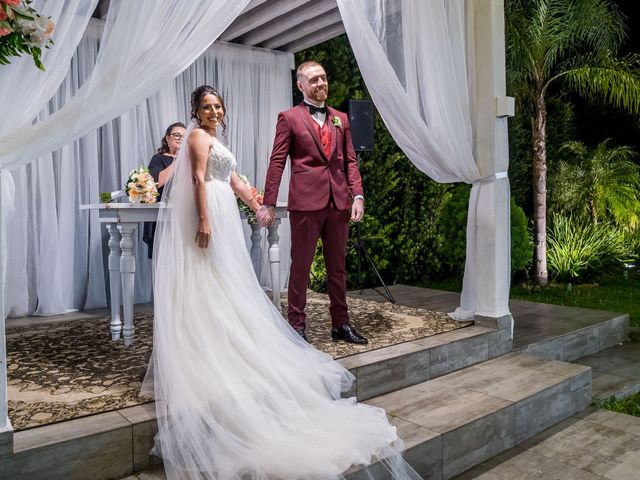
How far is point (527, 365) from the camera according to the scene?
3758mm

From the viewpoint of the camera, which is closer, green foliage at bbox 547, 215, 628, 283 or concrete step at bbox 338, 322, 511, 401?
concrete step at bbox 338, 322, 511, 401

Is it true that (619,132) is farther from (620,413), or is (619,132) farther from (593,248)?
(620,413)

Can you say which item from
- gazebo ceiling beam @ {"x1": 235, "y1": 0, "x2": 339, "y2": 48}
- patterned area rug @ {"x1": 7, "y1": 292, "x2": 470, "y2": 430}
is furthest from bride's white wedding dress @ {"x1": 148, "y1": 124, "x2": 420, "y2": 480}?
gazebo ceiling beam @ {"x1": 235, "y1": 0, "x2": 339, "y2": 48}

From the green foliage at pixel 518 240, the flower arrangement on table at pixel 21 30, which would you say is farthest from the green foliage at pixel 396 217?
the flower arrangement on table at pixel 21 30

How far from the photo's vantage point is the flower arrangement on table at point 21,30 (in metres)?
1.90

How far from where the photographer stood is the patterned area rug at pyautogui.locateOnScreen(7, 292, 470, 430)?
2.52 metres

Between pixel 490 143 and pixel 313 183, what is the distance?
4.87ft

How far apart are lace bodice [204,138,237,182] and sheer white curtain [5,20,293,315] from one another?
5.08ft

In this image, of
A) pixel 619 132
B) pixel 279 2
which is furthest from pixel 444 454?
pixel 619 132

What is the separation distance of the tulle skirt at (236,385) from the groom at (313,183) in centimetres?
44

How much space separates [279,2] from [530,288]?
514 cm

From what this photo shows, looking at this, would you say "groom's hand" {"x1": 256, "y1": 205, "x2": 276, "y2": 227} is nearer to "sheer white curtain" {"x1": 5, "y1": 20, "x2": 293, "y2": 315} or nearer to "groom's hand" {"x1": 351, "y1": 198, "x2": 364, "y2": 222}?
"groom's hand" {"x1": 351, "y1": 198, "x2": 364, "y2": 222}

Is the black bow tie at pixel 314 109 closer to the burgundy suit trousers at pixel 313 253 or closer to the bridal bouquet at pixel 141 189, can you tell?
the burgundy suit trousers at pixel 313 253

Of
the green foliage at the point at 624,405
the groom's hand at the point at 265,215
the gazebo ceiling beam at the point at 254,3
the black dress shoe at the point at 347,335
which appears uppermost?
the gazebo ceiling beam at the point at 254,3
